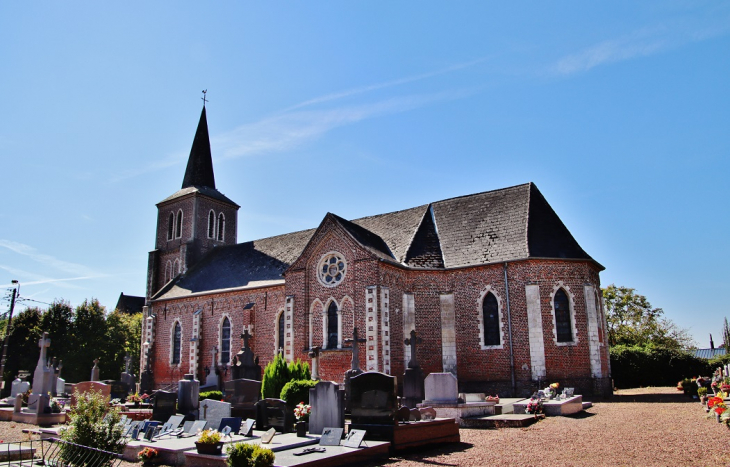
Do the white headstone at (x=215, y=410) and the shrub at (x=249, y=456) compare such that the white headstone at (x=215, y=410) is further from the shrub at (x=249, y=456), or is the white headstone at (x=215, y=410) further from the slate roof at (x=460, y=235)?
the slate roof at (x=460, y=235)

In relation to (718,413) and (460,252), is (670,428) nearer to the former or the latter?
(718,413)

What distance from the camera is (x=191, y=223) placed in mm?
36719

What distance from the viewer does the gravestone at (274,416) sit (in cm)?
1333

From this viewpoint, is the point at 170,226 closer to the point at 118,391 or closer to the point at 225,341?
the point at 225,341

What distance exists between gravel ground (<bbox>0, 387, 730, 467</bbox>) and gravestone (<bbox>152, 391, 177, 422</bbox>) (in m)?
3.76

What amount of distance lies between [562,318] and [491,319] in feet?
9.76

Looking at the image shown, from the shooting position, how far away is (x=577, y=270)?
23.1m

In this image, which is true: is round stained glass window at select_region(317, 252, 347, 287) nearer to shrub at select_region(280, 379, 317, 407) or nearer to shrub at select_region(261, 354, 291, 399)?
shrub at select_region(261, 354, 291, 399)

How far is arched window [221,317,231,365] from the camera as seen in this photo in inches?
1183

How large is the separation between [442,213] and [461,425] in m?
14.4

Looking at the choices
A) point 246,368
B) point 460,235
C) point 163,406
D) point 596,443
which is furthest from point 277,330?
point 596,443

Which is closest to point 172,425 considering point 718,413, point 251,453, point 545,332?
point 251,453

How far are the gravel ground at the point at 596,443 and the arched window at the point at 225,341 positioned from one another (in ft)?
45.8

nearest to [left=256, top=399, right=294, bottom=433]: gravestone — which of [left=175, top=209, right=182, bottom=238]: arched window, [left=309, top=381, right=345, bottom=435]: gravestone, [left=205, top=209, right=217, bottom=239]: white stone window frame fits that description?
[left=309, top=381, right=345, bottom=435]: gravestone
